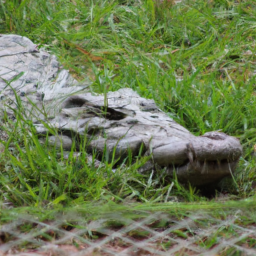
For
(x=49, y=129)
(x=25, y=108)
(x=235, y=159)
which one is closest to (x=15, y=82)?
(x=25, y=108)

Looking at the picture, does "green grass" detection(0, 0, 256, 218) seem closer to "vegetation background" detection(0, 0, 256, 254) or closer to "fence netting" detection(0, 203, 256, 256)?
"vegetation background" detection(0, 0, 256, 254)

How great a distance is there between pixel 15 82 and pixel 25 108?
37 cm

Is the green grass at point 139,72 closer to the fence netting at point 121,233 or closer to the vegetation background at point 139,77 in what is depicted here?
the vegetation background at point 139,77

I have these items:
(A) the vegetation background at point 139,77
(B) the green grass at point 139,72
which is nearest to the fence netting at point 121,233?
(A) the vegetation background at point 139,77

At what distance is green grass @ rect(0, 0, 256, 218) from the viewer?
218 centimetres

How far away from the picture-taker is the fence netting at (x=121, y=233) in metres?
1.36

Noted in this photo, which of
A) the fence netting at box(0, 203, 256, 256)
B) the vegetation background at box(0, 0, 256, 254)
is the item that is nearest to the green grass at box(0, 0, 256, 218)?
the vegetation background at box(0, 0, 256, 254)

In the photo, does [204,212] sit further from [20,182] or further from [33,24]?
[33,24]

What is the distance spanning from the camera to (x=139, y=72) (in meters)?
3.55

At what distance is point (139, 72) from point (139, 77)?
0.06 m

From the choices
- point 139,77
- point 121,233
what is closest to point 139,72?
point 139,77

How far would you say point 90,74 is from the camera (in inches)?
144

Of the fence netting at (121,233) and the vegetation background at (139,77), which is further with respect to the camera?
the vegetation background at (139,77)

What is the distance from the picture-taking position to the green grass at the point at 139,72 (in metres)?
2.18
